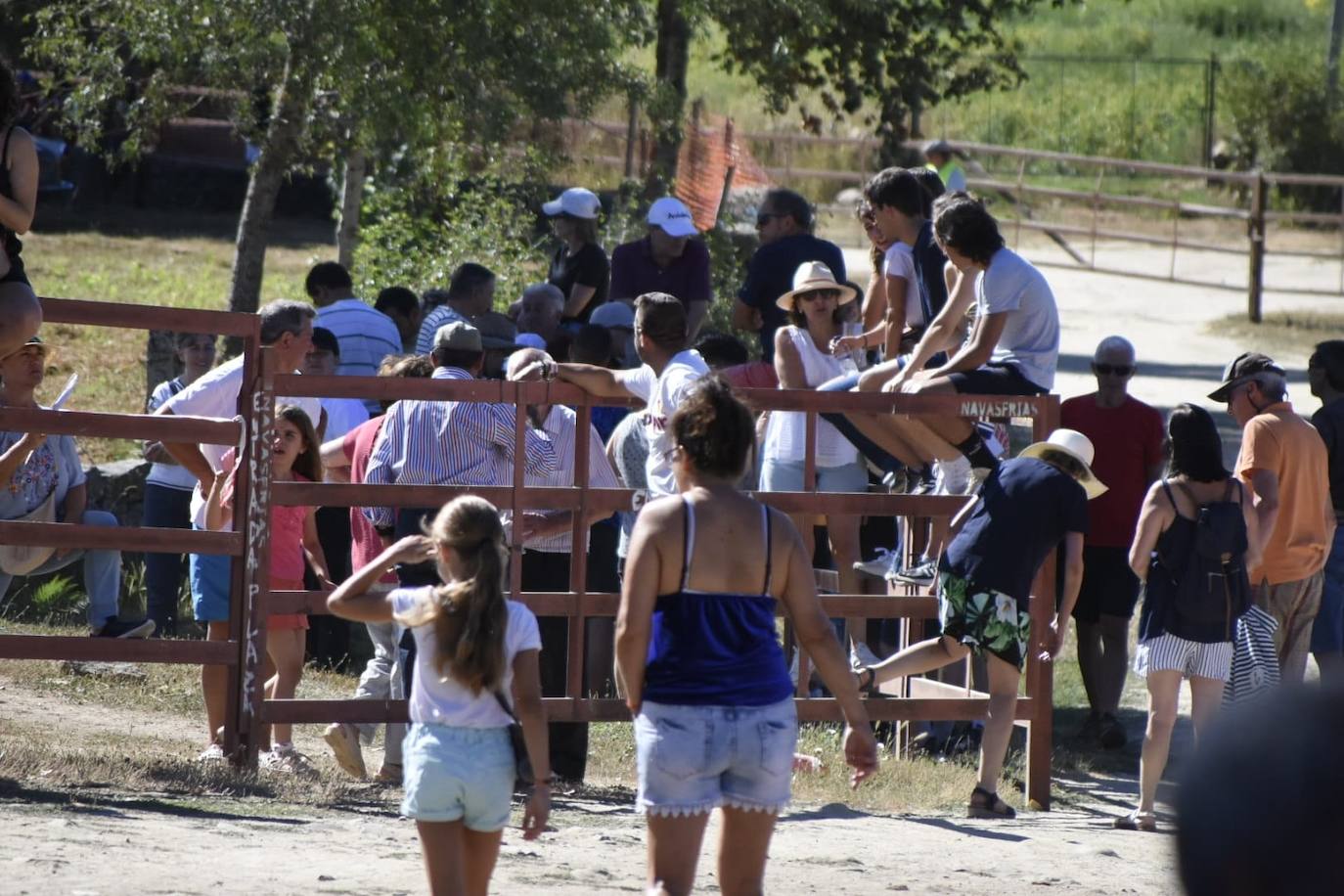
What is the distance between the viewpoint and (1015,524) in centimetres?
686

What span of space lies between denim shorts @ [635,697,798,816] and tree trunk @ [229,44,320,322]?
824 cm

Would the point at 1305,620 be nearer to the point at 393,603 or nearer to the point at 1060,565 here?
the point at 1060,565

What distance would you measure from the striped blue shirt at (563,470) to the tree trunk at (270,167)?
17.7 feet

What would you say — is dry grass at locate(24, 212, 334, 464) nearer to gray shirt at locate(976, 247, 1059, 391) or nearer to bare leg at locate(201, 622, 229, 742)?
bare leg at locate(201, 622, 229, 742)

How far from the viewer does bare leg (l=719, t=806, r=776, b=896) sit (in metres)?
4.43

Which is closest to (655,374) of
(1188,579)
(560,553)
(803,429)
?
(560,553)

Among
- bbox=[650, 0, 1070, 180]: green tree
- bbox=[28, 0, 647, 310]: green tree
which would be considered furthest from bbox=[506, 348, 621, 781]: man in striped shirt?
bbox=[650, 0, 1070, 180]: green tree

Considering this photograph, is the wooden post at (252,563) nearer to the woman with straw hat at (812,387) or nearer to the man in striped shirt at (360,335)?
the woman with straw hat at (812,387)

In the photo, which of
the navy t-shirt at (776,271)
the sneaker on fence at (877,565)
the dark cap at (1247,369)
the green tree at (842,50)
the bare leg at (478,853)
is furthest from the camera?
the green tree at (842,50)

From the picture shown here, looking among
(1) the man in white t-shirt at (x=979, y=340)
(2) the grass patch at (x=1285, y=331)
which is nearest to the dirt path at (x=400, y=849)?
(1) the man in white t-shirt at (x=979, y=340)

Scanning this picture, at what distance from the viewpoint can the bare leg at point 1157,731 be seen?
23.1ft

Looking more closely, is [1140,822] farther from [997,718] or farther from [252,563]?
[252,563]

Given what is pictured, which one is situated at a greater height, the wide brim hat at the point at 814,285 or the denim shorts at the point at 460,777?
the wide brim hat at the point at 814,285

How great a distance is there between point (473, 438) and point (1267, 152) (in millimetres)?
27592
